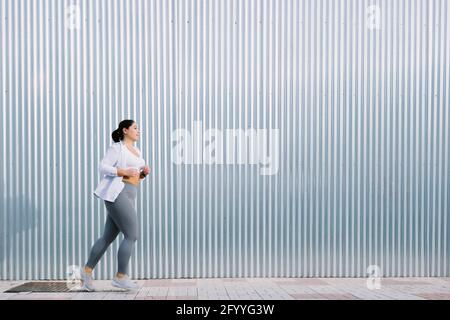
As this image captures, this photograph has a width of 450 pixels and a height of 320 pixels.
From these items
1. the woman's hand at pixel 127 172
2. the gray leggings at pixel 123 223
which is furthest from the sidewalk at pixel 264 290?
the woman's hand at pixel 127 172

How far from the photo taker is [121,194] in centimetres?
581

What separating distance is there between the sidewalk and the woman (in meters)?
0.30

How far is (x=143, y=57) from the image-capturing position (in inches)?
275

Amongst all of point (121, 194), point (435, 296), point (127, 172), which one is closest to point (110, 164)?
point (127, 172)

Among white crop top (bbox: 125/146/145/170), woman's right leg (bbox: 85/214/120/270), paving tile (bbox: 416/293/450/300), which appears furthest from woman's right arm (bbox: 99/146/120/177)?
paving tile (bbox: 416/293/450/300)

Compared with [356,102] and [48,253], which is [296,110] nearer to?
[356,102]

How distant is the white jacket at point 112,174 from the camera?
579 centimetres

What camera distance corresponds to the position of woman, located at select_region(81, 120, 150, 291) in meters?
5.80

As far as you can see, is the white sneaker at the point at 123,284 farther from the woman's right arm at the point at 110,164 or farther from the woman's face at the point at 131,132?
the woman's face at the point at 131,132

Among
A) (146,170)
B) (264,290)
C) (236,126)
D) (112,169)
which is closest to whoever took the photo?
(112,169)

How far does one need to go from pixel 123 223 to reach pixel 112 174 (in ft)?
1.60

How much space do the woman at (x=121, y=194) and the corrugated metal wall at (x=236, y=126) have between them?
95 cm

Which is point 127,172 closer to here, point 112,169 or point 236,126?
point 112,169

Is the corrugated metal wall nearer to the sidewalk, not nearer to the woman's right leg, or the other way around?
the sidewalk
